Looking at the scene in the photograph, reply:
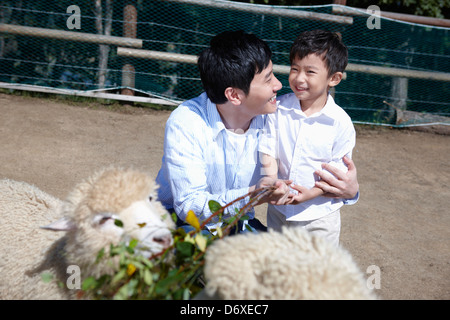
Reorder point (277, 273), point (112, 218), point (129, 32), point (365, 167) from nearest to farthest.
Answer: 1. point (277, 273)
2. point (112, 218)
3. point (365, 167)
4. point (129, 32)

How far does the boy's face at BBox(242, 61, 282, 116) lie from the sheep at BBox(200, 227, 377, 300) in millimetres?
1142

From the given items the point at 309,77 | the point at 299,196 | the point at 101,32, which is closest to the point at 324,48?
the point at 309,77

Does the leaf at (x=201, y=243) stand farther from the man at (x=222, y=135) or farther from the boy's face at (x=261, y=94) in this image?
the boy's face at (x=261, y=94)

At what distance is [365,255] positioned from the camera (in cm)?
369

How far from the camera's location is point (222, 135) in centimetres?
238

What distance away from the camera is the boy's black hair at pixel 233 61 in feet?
7.57

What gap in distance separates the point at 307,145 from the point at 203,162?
0.60 m

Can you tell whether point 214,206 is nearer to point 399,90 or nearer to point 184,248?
point 184,248

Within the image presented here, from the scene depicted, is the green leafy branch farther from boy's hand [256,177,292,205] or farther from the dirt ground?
the dirt ground

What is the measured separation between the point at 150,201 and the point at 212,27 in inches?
209

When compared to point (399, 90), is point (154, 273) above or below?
below

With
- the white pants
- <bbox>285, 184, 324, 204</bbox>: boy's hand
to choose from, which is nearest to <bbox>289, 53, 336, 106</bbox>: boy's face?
<bbox>285, 184, 324, 204</bbox>: boy's hand
